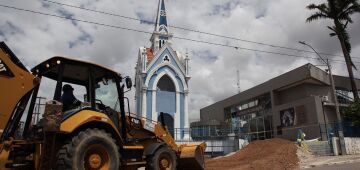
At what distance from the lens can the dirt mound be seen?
17.0m

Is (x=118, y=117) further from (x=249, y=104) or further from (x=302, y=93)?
(x=249, y=104)

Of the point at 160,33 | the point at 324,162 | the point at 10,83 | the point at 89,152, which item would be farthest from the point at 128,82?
the point at 160,33

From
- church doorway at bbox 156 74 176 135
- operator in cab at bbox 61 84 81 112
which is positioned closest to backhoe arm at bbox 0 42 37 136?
operator in cab at bbox 61 84 81 112

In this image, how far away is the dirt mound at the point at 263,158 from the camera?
55.8 ft

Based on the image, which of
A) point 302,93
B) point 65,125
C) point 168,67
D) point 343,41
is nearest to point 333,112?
point 302,93

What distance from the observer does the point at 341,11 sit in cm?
3503

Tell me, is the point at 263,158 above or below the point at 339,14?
below

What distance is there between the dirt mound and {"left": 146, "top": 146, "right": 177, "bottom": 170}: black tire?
21.0 feet

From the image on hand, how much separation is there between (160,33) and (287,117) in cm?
1583

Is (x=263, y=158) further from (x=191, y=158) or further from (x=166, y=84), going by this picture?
(x=166, y=84)

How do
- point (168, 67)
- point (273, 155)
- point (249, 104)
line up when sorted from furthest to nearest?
point (249, 104)
point (168, 67)
point (273, 155)

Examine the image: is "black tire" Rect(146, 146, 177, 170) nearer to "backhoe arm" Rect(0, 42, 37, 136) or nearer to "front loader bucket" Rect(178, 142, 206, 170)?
"front loader bucket" Rect(178, 142, 206, 170)

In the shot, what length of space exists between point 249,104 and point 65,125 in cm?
4083

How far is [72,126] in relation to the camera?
7781 millimetres
